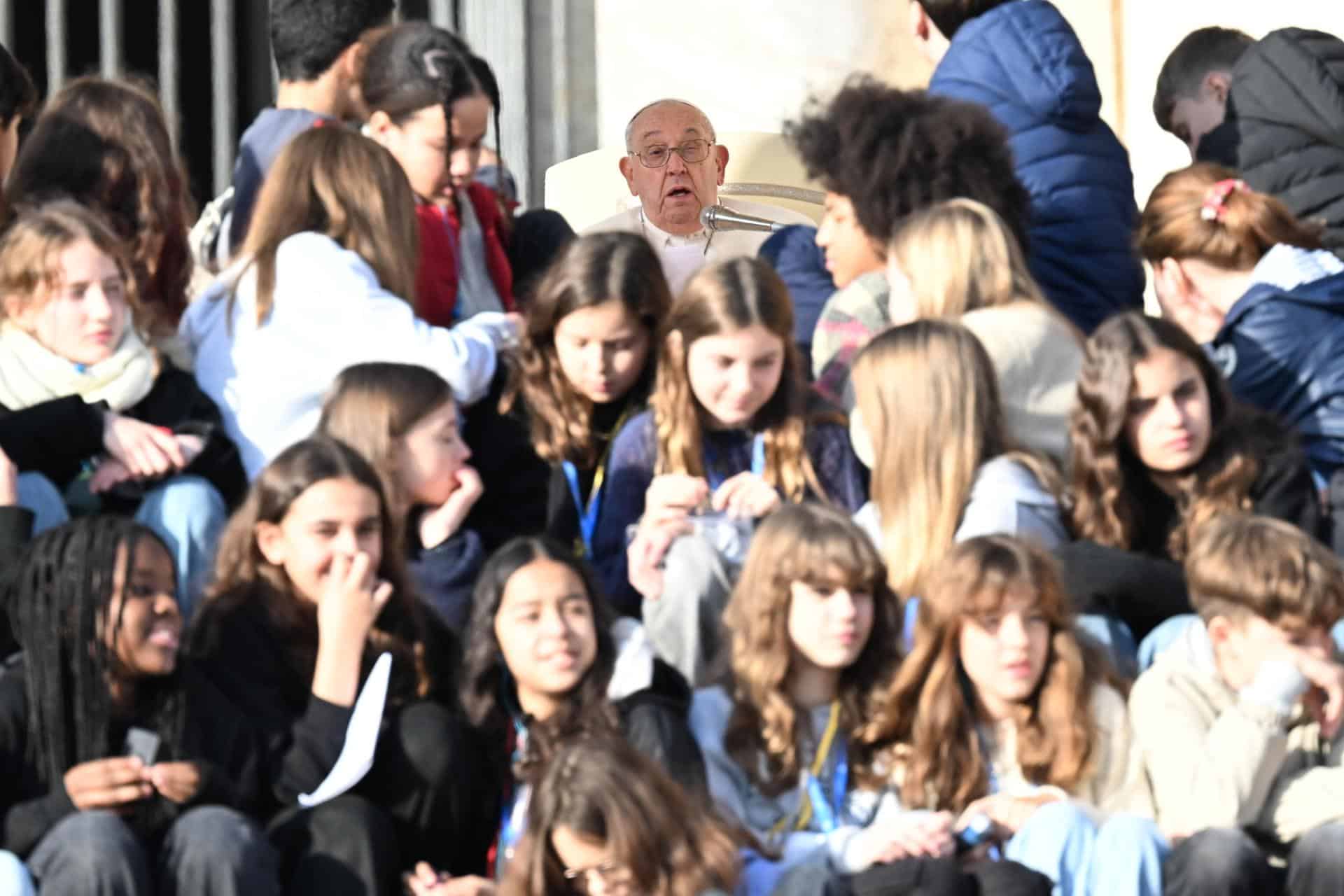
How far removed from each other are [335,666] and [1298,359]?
2.25 meters

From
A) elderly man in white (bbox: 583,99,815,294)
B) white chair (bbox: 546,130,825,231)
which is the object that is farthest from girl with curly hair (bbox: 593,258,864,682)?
white chair (bbox: 546,130,825,231)

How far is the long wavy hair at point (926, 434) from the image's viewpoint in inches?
239

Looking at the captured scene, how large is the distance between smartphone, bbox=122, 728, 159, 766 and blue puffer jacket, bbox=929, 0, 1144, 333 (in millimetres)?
2612

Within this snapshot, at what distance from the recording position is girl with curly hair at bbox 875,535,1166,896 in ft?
18.6

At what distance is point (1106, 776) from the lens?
571 cm

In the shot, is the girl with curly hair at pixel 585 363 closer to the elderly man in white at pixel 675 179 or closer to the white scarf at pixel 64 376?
the white scarf at pixel 64 376

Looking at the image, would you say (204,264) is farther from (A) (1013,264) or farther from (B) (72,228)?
(A) (1013,264)

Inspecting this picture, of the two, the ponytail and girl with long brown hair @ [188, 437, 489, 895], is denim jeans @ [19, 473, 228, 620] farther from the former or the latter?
the ponytail

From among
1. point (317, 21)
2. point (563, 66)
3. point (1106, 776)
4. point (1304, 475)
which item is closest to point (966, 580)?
point (1106, 776)

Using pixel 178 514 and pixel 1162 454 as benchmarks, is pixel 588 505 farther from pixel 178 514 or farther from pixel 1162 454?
pixel 1162 454

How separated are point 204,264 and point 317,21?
619 millimetres

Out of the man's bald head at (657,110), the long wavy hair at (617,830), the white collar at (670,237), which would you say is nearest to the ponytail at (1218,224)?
the white collar at (670,237)

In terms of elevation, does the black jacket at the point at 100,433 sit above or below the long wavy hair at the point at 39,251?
below

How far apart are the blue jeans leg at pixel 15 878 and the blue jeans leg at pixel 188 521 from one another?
902mm
